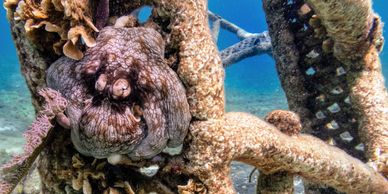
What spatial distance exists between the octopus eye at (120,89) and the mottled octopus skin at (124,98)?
0.08 ft

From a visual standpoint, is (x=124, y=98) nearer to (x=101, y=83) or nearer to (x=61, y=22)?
(x=101, y=83)

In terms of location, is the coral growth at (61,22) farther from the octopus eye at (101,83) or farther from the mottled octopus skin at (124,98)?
the octopus eye at (101,83)

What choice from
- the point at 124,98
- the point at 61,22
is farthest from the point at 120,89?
the point at 61,22

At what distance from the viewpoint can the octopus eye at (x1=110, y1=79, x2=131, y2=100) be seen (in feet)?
5.97

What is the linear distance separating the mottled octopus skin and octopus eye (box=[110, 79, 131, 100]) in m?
0.03

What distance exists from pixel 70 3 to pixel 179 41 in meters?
0.70

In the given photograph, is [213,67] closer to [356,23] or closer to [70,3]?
[70,3]

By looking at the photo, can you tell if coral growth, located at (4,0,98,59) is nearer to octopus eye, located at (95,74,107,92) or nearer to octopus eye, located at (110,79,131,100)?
→ octopus eye, located at (95,74,107,92)

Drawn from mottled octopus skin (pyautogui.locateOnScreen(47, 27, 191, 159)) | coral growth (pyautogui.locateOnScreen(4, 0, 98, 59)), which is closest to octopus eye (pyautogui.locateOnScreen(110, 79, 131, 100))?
mottled octopus skin (pyautogui.locateOnScreen(47, 27, 191, 159))

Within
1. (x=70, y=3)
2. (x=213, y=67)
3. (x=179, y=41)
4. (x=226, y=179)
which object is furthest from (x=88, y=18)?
(x=226, y=179)

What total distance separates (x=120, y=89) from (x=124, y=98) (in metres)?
0.07

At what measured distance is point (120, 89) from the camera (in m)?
1.82

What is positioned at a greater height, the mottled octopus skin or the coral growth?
the coral growth

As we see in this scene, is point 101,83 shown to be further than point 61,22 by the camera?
No
